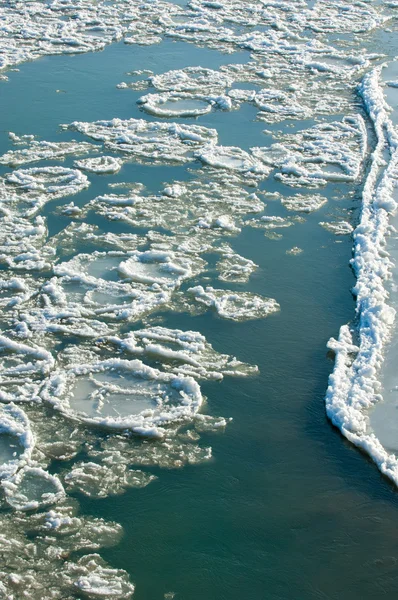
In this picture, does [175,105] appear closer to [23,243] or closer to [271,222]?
[271,222]

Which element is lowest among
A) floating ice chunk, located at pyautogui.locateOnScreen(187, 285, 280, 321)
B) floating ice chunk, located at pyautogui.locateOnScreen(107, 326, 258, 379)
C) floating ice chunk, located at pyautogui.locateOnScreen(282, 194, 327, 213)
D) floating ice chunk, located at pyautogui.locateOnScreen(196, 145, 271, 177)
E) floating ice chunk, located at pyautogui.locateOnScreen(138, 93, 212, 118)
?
floating ice chunk, located at pyautogui.locateOnScreen(107, 326, 258, 379)

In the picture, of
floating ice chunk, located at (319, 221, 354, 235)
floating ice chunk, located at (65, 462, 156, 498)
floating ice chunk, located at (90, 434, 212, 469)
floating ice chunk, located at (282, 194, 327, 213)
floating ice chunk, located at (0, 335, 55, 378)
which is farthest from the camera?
floating ice chunk, located at (282, 194, 327, 213)

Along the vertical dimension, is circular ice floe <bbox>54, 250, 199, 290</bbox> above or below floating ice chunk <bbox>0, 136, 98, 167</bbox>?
below

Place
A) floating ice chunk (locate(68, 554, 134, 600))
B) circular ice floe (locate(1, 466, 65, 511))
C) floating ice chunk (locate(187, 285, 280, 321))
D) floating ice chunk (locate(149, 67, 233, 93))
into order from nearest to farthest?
floating ice chunk (locate(68, 554, 134, 600)) < circular ice floe (locate(1, 466, 65, 511)) < floating ice chunk (locate(187, 285, 280, 321)) < floating ice chunk (locate(149, 67, 233, 93))

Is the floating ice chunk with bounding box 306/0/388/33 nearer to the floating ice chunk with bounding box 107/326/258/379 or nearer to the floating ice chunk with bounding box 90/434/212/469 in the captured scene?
the floating ice chunk with bounding box 107/326/258/379

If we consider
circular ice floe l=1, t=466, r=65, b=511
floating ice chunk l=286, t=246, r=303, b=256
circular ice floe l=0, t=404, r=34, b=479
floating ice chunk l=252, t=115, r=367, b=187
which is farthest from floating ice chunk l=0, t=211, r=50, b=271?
floating ice chunk l=252, t=115, r=367, b=187

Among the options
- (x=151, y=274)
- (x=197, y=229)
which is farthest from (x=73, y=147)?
(x=151, y=274)

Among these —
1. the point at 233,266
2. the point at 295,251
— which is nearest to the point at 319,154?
the point at 295,251
